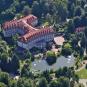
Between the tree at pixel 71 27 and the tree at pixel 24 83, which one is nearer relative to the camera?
the tree at pixel 24 83

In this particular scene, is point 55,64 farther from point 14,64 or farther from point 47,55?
point 14,64

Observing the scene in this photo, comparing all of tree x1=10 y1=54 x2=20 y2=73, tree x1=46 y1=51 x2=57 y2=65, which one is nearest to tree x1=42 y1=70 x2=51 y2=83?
tree x1=10 y1=54 x2=20 y2=73

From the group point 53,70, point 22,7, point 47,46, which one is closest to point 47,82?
point 53,70

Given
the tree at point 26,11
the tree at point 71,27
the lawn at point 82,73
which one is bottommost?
the lawn at point 82,73

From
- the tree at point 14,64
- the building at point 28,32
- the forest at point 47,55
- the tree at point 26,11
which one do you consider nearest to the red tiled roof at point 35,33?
the building at point 28,32

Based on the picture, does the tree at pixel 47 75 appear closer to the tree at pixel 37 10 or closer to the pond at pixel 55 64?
the pond at pixel 55 64

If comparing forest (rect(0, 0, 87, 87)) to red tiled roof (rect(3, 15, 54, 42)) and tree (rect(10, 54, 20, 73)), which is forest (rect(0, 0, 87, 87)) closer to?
tree (rect(10, 54, 20, 73))
